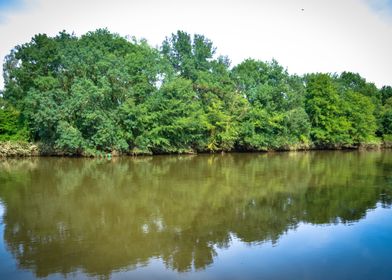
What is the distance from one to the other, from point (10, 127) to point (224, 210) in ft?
108

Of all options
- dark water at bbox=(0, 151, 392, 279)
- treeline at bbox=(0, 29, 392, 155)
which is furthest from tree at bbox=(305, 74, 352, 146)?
dark water at bbox=(0, 151, 392, 279)

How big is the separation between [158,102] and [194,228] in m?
29.0

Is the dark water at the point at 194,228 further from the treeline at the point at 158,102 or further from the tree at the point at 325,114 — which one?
the tree at the point at 325,114

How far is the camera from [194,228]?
1302cm

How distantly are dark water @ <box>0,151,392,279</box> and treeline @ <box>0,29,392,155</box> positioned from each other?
13.9m

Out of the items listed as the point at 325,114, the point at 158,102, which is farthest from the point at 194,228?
the point at 325,114

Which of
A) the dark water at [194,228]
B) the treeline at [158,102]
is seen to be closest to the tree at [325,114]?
the treeline at [158,102]

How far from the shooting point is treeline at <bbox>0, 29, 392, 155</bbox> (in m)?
36.9

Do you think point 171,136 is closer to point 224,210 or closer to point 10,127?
point 10,127

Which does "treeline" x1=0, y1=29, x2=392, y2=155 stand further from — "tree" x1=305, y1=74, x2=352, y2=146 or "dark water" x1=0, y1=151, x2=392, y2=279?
"dark water" x1=0, y1=151, x2=392, y2=279

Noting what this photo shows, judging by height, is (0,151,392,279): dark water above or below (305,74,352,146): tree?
below

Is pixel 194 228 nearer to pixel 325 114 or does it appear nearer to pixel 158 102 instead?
pixel 158 102

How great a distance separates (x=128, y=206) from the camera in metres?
16.3

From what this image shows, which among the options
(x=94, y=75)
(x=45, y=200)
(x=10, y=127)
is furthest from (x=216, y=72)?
(x=45, y=200)
